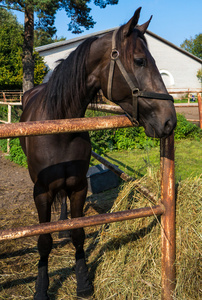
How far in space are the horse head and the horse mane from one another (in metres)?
0.16

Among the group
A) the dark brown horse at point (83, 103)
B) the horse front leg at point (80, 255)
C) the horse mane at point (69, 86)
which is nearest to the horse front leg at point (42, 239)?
the dark brown horse at point (83, 103)

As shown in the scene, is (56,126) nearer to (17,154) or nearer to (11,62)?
(17,154)

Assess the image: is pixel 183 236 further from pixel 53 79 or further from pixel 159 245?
pixel 53 79

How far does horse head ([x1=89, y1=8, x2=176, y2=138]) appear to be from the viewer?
1.67 meters

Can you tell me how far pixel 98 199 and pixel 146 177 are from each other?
2510 millimetres

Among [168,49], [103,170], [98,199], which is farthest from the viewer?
[168,49]

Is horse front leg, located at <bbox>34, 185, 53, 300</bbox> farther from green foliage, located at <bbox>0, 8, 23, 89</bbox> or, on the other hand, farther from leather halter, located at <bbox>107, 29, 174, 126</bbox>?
green foliage, located at <bbox>0, 8, 23, 89</bbox>

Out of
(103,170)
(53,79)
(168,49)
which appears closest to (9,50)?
(168,49)

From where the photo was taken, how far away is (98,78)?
2078 mm

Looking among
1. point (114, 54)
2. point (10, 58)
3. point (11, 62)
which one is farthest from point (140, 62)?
point (10, 58)

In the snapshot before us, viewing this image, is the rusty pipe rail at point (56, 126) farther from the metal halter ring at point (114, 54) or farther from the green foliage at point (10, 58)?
the green foliage at point (10, 58)

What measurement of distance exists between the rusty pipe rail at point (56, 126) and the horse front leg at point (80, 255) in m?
1.04

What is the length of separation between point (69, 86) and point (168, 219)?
1.24 meters

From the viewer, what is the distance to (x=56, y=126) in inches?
58.1
